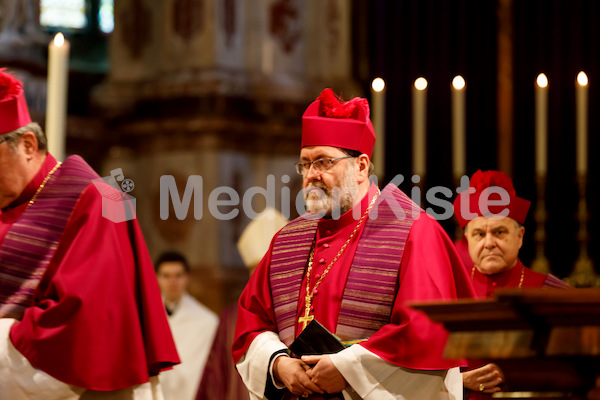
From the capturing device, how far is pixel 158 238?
939 centimetres

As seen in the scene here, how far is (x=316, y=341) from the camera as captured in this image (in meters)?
4.26

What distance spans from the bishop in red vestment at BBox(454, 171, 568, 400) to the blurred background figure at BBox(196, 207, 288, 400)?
2351 mm

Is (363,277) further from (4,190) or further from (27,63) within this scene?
(27,63)

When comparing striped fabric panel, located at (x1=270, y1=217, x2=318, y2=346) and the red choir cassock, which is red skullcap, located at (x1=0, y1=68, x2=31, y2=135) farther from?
striped fabric panel, located at (x1=270, y1=217, x2=318, y2=346)

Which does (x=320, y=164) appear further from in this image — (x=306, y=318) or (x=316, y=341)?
(x=316, y=341)

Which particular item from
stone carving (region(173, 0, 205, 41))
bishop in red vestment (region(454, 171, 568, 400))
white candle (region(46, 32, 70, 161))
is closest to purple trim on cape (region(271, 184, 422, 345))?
bishop in red vestment (region(454, 171, 568, 400))

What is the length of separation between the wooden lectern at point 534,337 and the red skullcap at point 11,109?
2274mm

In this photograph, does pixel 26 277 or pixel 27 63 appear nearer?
pixel 26 277

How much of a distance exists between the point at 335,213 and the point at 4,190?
4.80ft

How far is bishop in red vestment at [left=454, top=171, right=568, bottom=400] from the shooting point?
523 centimetres

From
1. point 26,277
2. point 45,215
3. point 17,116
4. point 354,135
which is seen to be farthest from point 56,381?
point 354,135

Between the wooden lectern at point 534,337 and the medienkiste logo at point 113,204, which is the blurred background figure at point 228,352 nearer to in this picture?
the medienkiste logo at point 113,204

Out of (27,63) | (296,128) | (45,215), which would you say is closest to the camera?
(45,215)

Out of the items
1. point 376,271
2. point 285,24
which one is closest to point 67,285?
point 376,271
